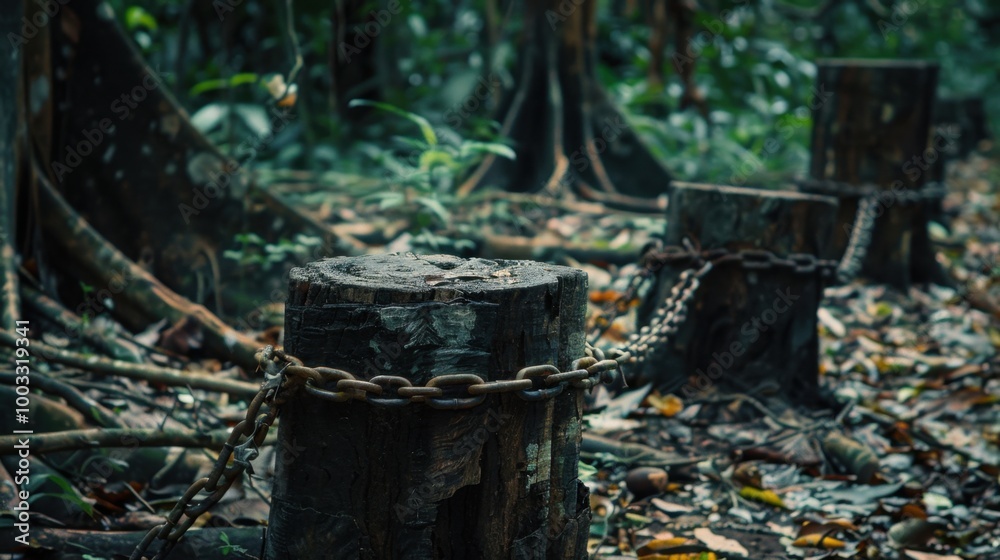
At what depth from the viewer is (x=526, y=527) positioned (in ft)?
5.64

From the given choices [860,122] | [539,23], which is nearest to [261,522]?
[860,122]

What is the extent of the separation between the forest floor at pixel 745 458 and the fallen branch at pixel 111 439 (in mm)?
23

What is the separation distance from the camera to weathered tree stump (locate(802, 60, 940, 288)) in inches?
178

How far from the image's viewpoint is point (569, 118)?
20.4ft

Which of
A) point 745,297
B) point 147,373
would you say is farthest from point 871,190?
point 147,373

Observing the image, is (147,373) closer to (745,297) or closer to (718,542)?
(718,542)

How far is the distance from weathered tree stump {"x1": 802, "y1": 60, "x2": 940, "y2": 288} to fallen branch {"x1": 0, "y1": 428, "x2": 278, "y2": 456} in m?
3.14

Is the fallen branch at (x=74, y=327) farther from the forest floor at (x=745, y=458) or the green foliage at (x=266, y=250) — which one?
the green foliage at (x=266, y=250)

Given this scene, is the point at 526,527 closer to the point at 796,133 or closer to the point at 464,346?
the point at 464,346

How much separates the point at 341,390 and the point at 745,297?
1.96m

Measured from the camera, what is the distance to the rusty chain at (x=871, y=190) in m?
4.45

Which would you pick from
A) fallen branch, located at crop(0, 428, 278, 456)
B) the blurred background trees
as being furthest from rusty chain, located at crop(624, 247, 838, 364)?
the blurred background trees

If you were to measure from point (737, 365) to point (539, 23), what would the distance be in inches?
135

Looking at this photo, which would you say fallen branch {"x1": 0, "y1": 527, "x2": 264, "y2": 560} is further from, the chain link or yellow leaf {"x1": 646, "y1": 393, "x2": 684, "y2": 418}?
the chain link
